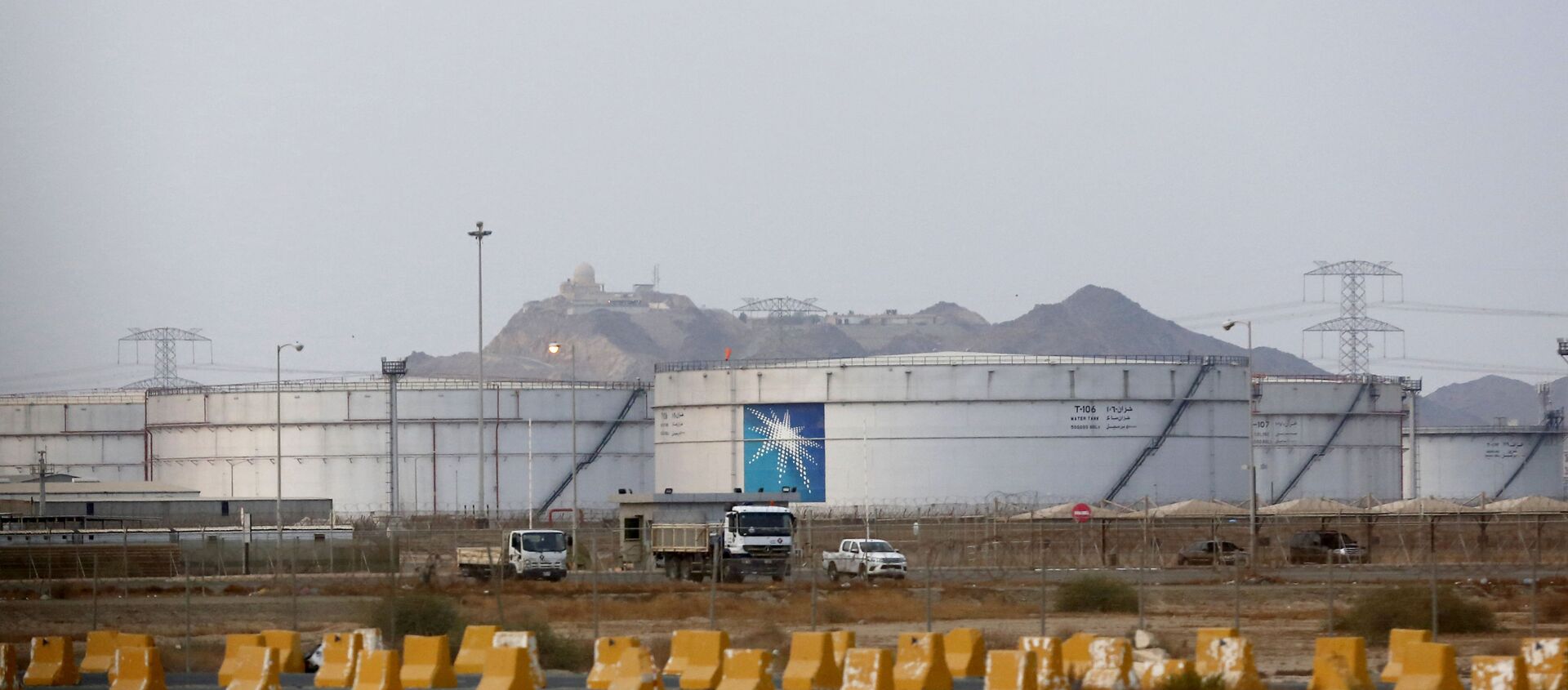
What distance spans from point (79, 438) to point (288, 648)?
322ft

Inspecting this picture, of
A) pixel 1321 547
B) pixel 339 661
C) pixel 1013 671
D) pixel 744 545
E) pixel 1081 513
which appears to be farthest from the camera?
pixel 1081 513

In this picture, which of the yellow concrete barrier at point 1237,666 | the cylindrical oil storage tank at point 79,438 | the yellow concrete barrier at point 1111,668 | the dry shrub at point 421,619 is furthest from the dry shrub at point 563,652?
the cylindrical oil storage tank at point 79,438

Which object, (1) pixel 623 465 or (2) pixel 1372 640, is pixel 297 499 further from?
(2) pixel 1372 640

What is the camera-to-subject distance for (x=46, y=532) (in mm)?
65812

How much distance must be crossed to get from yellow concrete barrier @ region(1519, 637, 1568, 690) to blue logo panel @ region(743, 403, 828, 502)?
67.1 m

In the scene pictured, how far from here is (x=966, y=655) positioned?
26.9 meters

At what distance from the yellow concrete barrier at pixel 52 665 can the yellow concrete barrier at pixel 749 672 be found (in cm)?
995

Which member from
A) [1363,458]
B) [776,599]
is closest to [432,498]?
[1363,458]

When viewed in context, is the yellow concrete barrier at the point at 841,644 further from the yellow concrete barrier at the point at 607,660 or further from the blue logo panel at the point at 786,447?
the blue logo panel at the point at 786,447

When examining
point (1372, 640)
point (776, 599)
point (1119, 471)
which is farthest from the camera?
point (1119, 471)

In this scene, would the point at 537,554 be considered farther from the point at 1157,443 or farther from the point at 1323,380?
the point at 1323,380

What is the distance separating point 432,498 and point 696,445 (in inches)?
745

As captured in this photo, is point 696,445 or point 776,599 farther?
point 696,445

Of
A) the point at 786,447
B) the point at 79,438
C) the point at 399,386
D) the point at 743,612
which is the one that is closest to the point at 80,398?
the point at 79,438
